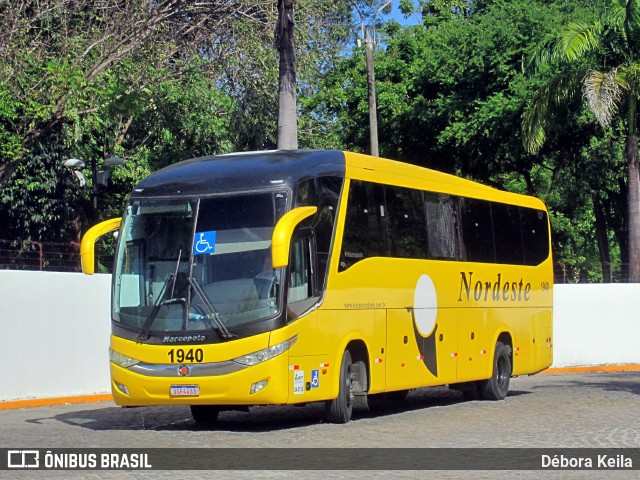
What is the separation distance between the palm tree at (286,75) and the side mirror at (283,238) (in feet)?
32.9

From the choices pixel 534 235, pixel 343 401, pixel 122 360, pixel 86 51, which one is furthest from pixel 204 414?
pixel 86 51

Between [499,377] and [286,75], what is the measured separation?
25.6ft

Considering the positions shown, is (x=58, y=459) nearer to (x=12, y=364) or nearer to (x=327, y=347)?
(x=327, y=347)

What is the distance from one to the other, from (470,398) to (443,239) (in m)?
3.77

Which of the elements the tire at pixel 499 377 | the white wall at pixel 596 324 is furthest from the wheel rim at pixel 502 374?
the white wall at pixel 596 324

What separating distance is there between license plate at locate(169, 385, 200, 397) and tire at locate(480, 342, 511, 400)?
309 inches

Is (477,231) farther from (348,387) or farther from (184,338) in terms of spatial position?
(184,338)

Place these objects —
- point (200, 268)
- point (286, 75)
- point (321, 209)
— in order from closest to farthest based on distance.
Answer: point (200, 268)
point (321, 209)
point (286, 75)

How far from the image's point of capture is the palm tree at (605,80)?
29.6 m

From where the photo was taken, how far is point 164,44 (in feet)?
113

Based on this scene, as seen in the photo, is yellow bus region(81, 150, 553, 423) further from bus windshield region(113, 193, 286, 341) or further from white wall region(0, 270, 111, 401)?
white wall region(0, 270, 111, 401)

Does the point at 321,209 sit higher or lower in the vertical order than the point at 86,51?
lower

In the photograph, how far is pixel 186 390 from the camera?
14.6 metres

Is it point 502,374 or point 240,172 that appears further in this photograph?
point 502,374
